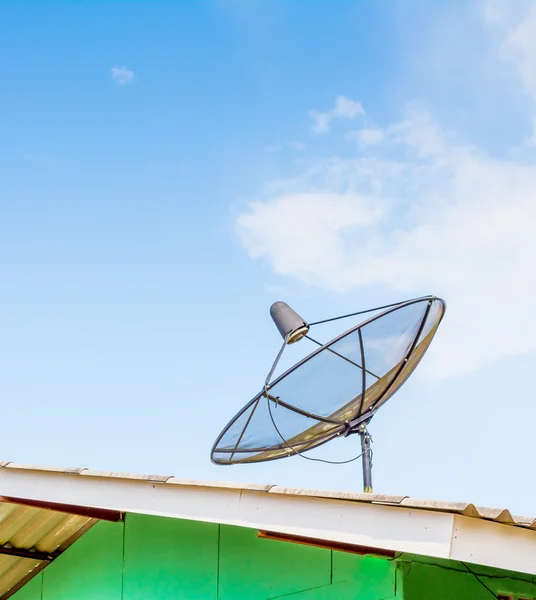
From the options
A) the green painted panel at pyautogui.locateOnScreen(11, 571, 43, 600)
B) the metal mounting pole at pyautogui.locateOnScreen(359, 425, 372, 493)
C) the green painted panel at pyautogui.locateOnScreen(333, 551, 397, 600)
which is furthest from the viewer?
the green painted panel at pyautogui.locateOnScreen(11, 571, 43, 600)

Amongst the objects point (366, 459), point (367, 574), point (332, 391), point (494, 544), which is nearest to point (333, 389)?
point (332, 391)

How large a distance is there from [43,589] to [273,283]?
4885mm

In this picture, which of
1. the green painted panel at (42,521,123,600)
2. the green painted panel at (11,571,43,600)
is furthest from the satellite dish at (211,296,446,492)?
the green painted panel at (11,571,43,600)

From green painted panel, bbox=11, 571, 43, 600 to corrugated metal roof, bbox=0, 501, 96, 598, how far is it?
4 centimetres

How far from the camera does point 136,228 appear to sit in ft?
41.0

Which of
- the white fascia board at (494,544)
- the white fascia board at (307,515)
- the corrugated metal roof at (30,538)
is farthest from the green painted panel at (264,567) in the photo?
the white fascia board at (494,544)

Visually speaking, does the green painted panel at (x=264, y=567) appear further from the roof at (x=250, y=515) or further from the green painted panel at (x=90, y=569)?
the green painted panel at (x=90, y=569)

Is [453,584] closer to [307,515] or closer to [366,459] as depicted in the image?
[366,459]

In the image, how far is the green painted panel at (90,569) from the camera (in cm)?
613

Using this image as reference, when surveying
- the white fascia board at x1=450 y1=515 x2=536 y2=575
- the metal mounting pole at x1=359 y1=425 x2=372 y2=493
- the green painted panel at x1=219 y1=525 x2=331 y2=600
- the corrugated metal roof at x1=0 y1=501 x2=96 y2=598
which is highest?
the metal mounting pole at x1=359 y1=425 x2=372 y2=493

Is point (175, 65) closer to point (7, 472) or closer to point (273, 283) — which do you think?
point (273, 283)

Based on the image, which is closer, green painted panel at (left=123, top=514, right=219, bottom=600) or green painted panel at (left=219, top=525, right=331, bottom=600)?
green painted panel at (left=219, top=525, right=331, bottom=600)

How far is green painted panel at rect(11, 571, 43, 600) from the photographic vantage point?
6.55 meters

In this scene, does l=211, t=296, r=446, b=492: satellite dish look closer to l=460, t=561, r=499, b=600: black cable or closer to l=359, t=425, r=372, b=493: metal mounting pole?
l=359, t=425, r=372, b=493: metal mounting pole
